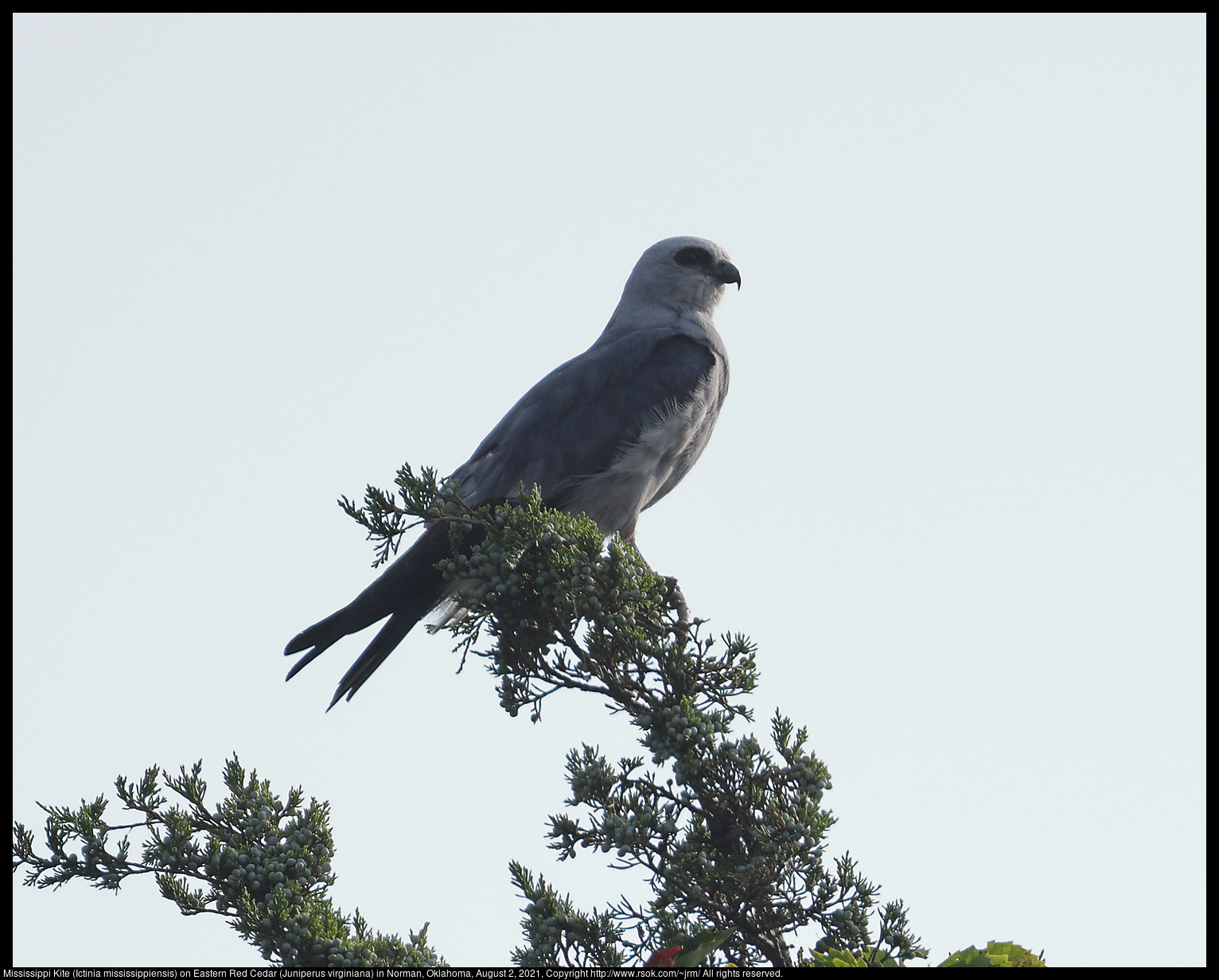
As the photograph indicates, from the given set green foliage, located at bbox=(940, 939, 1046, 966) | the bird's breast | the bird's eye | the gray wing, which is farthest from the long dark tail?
the bird's eye

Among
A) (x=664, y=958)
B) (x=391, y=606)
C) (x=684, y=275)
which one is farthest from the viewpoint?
(x=684, y=275)

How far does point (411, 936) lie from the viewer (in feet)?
11.1

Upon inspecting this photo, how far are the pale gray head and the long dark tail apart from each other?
3.01m

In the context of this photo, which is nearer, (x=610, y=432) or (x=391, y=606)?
(x=391, y=606)

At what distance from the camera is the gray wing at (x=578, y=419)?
18.7ft

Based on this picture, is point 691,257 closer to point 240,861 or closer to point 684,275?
point 684,275

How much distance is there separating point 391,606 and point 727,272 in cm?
365

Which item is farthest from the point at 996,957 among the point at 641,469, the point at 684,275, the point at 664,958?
the point at 684,275

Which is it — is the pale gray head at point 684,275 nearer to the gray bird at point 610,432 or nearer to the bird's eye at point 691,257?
the bird's eye at point 691,257

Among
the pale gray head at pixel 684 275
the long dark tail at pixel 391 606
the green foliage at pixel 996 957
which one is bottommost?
the green foliage at pixel 996 957

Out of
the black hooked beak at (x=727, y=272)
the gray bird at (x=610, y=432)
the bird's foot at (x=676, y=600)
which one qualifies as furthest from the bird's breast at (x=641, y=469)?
the black hooked beak at (x=727, y=272)

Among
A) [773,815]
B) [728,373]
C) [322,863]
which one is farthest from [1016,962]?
[728,373]

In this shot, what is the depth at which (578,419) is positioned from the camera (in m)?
5.86

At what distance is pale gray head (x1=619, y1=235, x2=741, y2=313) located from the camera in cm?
730
